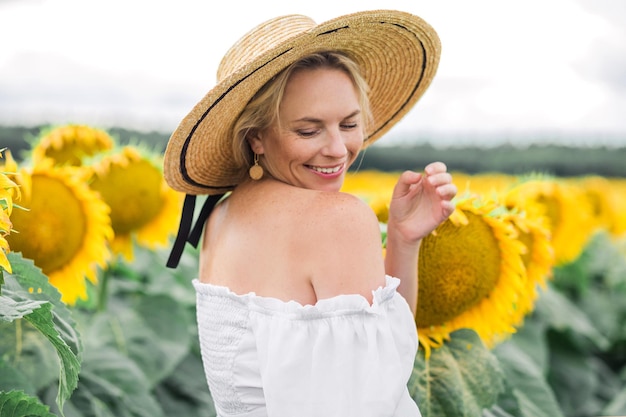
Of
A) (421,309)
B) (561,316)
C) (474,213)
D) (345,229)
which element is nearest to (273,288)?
(345,229)

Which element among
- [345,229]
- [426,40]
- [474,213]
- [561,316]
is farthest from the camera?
[561,316]

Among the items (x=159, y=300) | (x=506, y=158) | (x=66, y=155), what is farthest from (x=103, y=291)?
(x=506, y=158)

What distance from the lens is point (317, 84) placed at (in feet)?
6.15

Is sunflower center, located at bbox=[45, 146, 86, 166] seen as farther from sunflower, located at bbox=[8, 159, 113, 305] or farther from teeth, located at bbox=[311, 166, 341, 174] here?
teeth, located at bbox=[311, 166, 341, 174]

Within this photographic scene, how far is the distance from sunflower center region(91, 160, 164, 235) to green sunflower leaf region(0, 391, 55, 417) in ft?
5.49

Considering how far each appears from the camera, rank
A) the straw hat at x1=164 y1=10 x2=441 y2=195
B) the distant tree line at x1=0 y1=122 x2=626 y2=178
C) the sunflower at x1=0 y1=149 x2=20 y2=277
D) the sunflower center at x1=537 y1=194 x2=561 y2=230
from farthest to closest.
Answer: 1. the distant tree line at x1=0 y1=122 x2=626 y2=178
2. the sunflower center at x1=537 y1=194 x2=561 y2=230
3. the straw hat at x1=164 y1=10 x2=441 y2=195
4. the sunflower at x1=0 y1=149 x2=20 y2=277

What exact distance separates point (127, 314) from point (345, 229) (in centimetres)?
185

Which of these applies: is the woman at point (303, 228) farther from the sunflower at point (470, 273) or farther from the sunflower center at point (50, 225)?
the sunflower center at point (50, 225)

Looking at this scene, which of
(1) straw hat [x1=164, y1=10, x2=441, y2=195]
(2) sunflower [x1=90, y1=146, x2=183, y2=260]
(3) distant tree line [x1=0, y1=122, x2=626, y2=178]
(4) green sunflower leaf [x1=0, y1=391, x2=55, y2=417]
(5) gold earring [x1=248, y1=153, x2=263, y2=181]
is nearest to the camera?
(4) green sunflower leaf [x1=0, y1=391, x2=55, y2=417]

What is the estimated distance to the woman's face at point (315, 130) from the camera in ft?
6.12

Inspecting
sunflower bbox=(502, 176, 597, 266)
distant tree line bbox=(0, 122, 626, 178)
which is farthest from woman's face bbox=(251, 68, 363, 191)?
distant tree line bbox=(0, 122, 626, 178)

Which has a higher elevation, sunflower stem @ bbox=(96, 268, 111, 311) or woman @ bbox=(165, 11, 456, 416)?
woman @ bbox=(165, 11, 456, 416)

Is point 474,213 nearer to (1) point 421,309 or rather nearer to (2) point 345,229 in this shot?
(1) point 421,309

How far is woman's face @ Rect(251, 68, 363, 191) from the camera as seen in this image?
6.12ft
